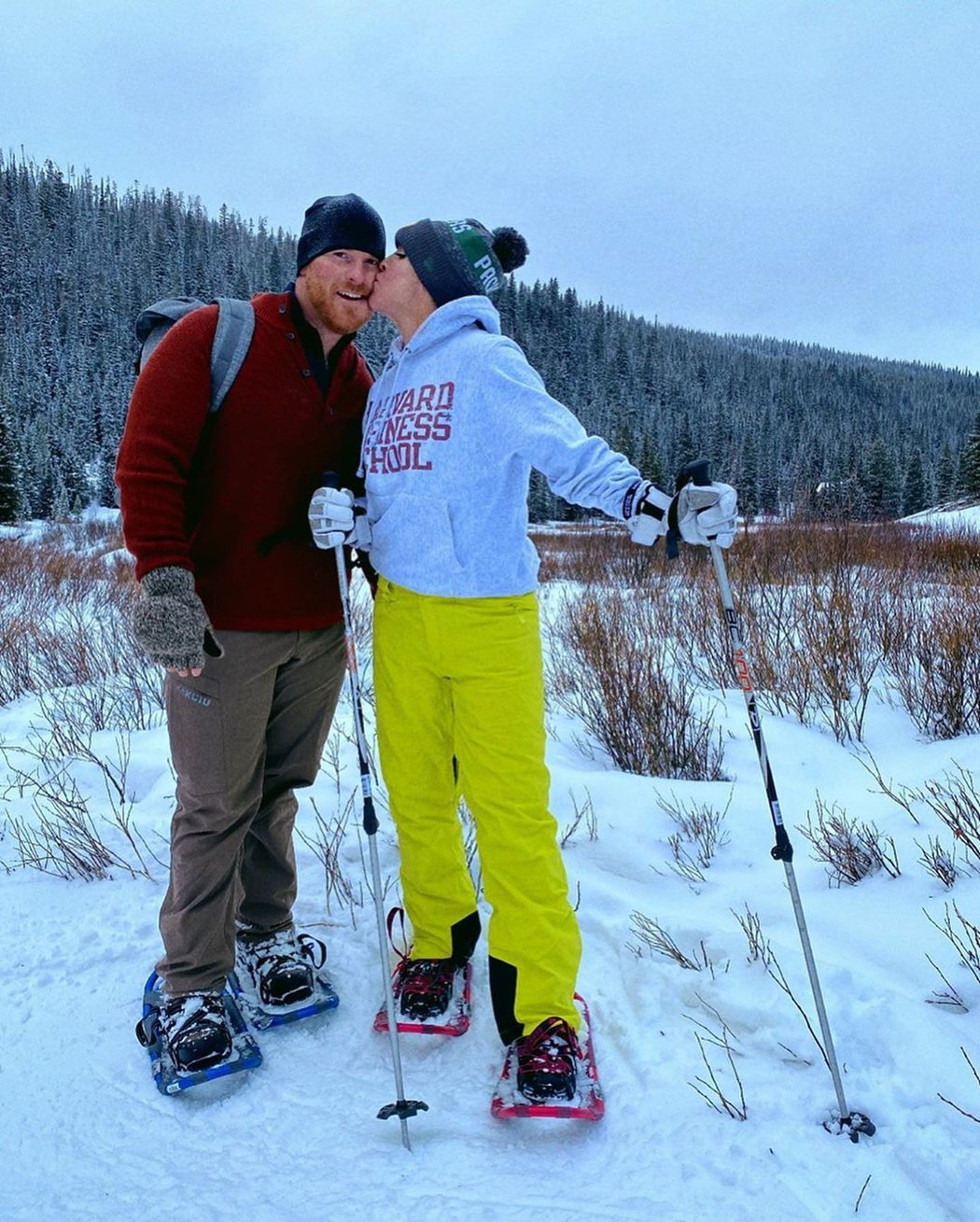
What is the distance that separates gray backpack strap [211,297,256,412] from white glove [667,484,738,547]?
1169 mm

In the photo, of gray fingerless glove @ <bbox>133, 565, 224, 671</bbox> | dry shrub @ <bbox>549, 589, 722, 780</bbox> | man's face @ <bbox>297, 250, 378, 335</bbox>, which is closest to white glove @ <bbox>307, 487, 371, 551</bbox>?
gray fingerless glove @ <bbox>133, 565, 224, 671</bbox>

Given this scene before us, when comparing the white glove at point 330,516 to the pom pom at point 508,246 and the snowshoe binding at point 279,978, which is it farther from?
the snowshoe binding at point 279,978

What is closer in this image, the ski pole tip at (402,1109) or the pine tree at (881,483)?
the ski pole tip at (402,1109)

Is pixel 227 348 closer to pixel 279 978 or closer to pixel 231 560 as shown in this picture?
pixel 231 560

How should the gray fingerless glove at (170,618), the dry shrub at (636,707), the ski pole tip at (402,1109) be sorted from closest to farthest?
1. the ski pole tip at (402,1109)
2. the gray fingerless glove at (170,618)
3. the dry shrub at (636,707)

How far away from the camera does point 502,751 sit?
6.00 feet

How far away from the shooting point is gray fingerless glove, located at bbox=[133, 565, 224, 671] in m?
1.69

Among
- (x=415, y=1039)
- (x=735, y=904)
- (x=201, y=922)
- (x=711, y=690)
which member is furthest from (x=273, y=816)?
(x=711, y=690)

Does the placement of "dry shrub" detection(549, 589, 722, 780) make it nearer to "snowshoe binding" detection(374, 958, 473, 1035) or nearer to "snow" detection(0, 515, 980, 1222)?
"snow" detection(0, 515, 980, 1222)

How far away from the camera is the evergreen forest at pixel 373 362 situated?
156 ft

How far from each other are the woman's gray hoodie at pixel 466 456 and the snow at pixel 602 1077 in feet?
3.96

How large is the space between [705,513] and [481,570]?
56 centimetres

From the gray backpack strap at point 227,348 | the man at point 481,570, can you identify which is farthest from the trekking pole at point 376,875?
the gray backpack strap at point 227,348

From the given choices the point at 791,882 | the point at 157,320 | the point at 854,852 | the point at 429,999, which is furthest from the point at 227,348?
the point at 854,852
